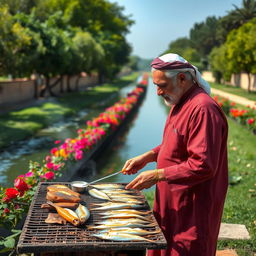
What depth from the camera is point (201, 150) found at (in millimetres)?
2568

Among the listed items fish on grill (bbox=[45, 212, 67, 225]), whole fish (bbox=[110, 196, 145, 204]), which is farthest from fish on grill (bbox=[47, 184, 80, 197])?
fish on grill (bbox=[45, 212, 67, 225])

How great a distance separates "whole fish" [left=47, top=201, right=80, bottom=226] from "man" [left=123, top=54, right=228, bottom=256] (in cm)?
48

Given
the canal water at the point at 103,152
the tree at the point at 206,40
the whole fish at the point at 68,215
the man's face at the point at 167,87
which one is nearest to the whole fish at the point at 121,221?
the whole fish at the point at 68,215

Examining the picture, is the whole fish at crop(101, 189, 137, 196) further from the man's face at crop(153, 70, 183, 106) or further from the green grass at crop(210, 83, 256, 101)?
the green grass at crop(210, 83, 256, 101)

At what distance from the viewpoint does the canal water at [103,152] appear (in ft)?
30.9

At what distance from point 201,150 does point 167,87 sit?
564mm

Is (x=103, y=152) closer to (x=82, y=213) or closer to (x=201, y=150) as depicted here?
(x=82, y=213)

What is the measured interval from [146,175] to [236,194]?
4.93 metres

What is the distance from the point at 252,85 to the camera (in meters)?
42.4

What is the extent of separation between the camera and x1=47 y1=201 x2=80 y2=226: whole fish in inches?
107

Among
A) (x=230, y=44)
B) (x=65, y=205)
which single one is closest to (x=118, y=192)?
(x=65, y=205)

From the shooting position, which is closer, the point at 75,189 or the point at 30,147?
the point at 75,189

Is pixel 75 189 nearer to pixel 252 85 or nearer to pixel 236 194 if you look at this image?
pixel 236 194

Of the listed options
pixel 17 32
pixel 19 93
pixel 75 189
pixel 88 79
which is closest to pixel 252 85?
pixel 88 79
